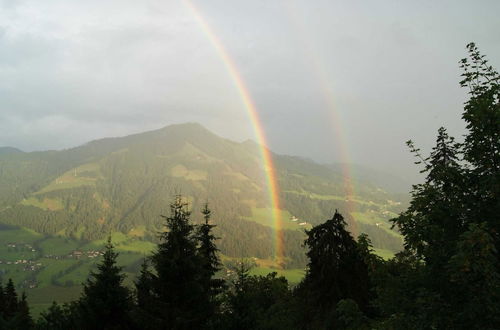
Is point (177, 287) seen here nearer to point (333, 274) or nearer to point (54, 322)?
point (333, 274)

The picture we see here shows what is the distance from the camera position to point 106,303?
850 inches

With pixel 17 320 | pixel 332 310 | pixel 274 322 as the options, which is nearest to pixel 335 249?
pixel 332 310

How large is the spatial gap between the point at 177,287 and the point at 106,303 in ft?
20.4

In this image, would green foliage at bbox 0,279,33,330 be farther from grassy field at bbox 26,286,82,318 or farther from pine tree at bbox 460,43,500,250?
grassy field at bbox 26,286,82,318

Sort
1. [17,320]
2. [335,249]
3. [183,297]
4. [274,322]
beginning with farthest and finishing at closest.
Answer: [274,322], [17,320], [335,249], [183,297]

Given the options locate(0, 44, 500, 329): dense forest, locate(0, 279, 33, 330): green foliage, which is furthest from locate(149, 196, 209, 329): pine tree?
locate(0, 279, 33, 330): green foliage

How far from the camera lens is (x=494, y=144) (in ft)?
35.0

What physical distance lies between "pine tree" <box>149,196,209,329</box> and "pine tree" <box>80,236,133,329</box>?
4359 mm

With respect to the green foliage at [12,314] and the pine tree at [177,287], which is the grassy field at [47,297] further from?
the pine tree at [177,287]

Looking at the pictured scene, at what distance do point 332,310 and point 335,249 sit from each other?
3369mm

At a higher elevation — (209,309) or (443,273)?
(443,273)

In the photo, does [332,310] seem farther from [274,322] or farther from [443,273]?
[274,322]

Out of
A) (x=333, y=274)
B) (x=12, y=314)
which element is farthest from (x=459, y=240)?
(x=12, y=314)

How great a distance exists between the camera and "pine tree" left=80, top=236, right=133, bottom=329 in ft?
70.0
